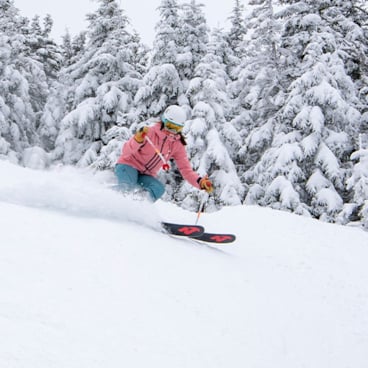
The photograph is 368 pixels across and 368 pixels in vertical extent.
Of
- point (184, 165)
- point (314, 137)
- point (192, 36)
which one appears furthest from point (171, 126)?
point (192, 36)

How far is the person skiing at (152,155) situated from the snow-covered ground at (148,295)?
0.49 m

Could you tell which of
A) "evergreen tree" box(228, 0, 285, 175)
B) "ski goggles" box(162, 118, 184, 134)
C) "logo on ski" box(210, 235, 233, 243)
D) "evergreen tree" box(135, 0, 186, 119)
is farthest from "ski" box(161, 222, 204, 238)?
"evergreen tree" box(135, 0, 186, 119)

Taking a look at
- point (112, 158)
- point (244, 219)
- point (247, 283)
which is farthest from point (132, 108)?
point (247, 283)

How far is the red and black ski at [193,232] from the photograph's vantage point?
5900 millimetres

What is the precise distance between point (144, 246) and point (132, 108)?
1581 cm

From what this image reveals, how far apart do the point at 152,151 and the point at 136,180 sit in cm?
51

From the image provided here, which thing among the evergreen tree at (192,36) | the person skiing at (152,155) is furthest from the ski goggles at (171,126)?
the evergreen tree at (192,36)

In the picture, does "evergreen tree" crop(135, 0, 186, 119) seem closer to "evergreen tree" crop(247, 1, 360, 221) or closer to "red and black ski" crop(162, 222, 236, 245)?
"evergreen tree" crop(247, 1, 360, 221)

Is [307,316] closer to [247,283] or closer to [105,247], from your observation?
[247,283]

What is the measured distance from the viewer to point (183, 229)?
594 centimetres

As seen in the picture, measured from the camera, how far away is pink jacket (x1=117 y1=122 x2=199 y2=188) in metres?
6.58

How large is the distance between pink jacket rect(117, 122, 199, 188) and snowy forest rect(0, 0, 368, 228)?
708 centimetres

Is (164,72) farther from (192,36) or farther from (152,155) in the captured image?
(152,155)

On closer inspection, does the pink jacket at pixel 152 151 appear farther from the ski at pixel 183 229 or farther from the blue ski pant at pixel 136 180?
the ski at pixel 183 229
